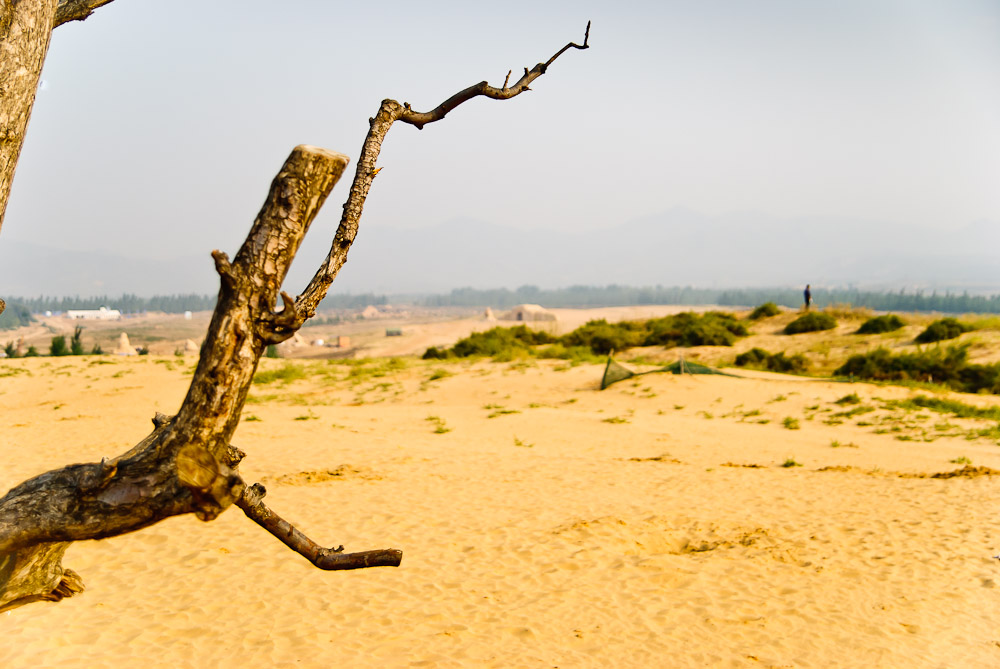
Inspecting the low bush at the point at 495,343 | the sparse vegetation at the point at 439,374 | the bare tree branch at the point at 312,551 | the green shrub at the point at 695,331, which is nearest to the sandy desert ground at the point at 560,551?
the bare tree branch at the point at 312,551

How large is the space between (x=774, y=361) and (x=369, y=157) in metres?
22.6

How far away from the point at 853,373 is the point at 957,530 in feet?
47.6

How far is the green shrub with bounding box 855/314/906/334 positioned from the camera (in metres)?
26.4

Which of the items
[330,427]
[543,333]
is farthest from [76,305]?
[330,427]

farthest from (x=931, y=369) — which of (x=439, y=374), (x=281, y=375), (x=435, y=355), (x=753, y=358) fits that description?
(x=281, y=375)

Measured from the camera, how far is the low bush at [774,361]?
2342 centimetres

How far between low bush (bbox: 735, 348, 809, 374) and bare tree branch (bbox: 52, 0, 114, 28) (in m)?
22.2

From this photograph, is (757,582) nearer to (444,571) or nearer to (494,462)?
(444,571)

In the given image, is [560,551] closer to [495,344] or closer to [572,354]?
[572,354]

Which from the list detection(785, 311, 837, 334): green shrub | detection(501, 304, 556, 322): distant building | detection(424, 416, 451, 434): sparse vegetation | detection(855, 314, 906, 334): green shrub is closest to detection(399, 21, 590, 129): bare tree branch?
detection(424, 416, 451, 434): sparse vegetation

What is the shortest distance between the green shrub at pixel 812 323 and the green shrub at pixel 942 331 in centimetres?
422

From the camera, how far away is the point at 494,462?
11.3 metres

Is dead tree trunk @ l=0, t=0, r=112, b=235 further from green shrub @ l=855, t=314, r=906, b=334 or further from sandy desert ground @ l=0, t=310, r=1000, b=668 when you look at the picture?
green shrub @ l=855, t=314, r=906, b=334

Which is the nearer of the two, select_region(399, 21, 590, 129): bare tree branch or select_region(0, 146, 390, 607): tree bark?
select_region(0, 146, 390, 607): tree bark
